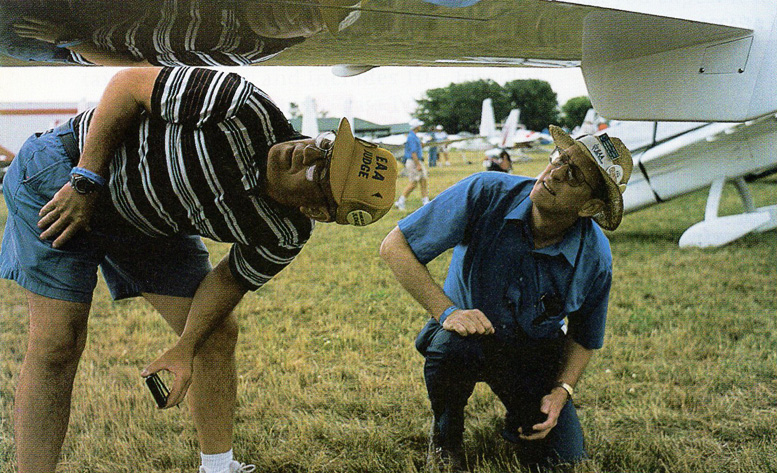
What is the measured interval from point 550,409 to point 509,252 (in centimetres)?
50

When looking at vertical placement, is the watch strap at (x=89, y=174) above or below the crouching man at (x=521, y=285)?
above

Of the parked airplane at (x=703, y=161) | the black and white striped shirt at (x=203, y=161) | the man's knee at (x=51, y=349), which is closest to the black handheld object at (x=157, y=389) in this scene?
the man's knee at (x=51, y=349)

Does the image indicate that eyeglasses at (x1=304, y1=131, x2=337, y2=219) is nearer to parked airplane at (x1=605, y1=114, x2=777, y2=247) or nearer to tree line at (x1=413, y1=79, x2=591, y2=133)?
tree line at (x1=413, y1=79, x2=591, y2=133)

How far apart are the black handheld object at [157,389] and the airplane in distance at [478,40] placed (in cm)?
73

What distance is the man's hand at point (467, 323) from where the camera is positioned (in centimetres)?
161

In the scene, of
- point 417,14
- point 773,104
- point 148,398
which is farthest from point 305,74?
point 148,398

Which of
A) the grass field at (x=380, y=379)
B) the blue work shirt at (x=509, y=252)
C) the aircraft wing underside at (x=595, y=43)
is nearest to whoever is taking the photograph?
the aircraft wing underside at (x=595, y=43)

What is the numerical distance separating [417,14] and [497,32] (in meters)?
0.25

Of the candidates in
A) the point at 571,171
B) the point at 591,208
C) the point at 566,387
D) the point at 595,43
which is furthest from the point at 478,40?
the point at 566,387

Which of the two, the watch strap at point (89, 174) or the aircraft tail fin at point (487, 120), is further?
the aircraft tail fin at point (487, 120)

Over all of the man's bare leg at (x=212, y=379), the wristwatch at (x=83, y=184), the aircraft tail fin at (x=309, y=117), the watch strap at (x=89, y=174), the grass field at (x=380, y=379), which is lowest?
the grass field at (x=380, y=379)

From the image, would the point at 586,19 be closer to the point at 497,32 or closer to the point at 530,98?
the point at 497,32

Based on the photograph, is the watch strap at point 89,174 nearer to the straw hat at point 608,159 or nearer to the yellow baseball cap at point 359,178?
the yellow baseball cap at point 359,178

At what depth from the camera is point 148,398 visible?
258cm
